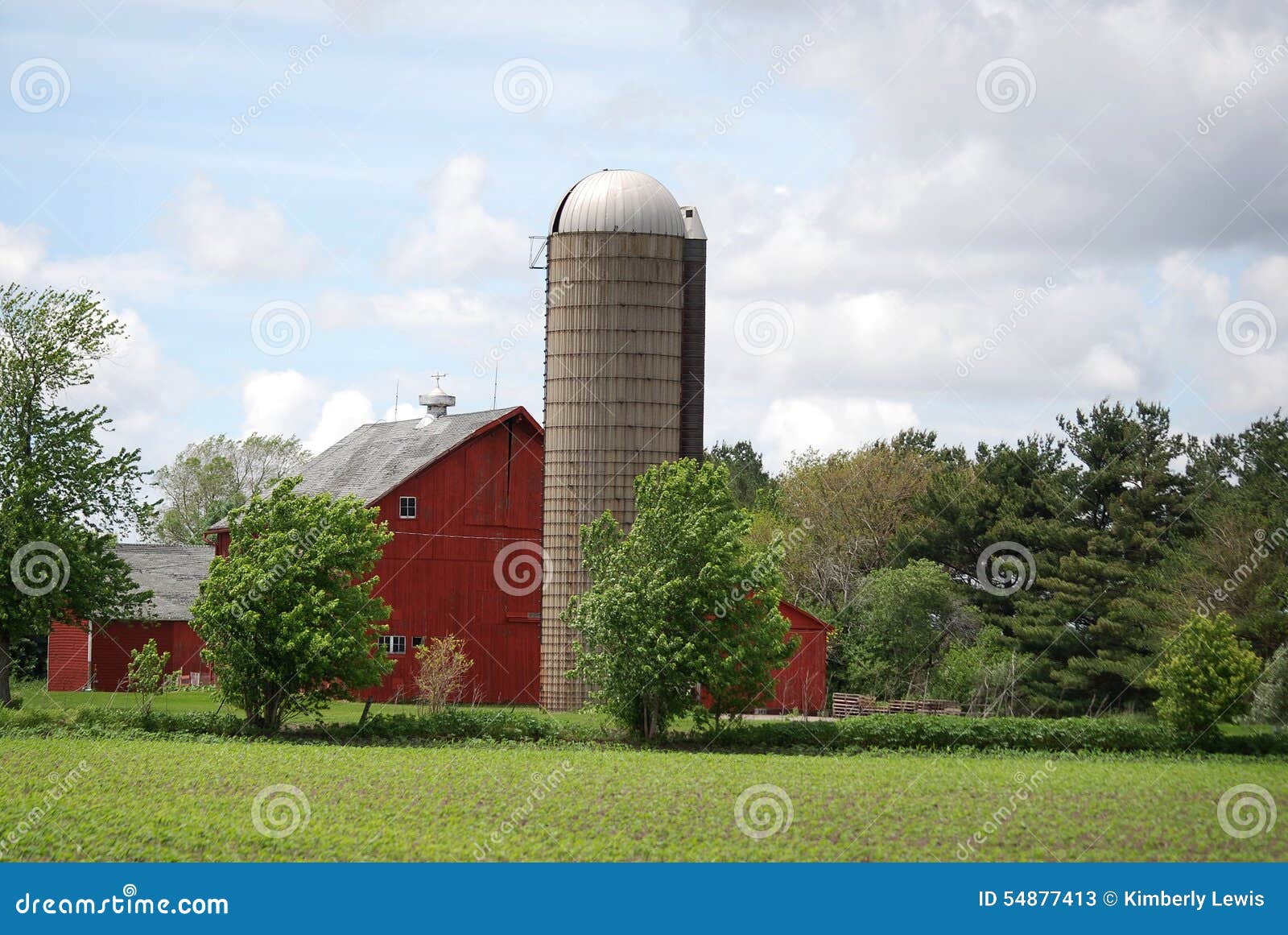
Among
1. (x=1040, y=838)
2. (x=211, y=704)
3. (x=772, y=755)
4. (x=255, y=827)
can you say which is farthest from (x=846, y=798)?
(x=211, y=704)

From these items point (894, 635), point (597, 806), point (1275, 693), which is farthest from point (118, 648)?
point (1275, 693)

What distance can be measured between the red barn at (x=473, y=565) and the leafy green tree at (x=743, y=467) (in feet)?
162

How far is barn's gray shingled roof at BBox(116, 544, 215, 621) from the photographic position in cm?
4412

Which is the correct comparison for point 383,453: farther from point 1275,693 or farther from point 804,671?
point 1275,693

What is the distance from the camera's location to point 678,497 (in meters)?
30.2

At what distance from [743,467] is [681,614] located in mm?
73010

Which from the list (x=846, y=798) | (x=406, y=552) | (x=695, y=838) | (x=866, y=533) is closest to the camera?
(x=695, y=838)

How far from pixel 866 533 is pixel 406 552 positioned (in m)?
23.0

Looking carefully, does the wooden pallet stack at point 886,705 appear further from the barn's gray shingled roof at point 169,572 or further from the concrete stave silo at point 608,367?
the barn's gray shingled roof at point 169,572

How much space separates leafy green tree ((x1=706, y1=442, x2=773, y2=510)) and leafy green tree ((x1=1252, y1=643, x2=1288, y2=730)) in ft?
189

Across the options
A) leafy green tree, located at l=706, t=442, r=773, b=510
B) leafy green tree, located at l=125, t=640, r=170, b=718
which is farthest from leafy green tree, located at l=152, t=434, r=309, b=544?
leafy green tree, located at l=125, t=640, r=170, b=718

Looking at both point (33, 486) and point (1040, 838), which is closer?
point (1040, 838)

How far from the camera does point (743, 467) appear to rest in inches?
4018

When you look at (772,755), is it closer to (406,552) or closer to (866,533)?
(406,552)
